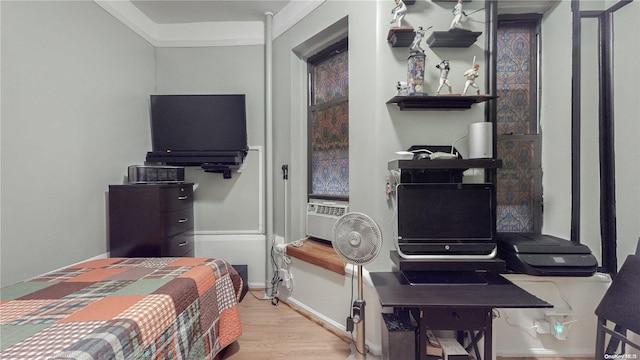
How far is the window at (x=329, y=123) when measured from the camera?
7.97ft

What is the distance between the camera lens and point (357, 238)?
60.4 inches

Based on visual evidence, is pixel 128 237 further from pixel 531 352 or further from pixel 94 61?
pixel 531 352

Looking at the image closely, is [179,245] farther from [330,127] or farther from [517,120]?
[517,120]

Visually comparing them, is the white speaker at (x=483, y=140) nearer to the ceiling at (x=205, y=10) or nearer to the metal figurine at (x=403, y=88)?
the metal figurine at (x=403, y=88)

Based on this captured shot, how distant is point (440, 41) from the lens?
1.76 m

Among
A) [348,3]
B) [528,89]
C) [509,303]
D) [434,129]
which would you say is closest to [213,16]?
[348,3]

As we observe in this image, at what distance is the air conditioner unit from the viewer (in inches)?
93.4

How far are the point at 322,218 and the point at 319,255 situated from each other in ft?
1.28

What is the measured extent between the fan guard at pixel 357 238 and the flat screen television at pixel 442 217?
20 centimetres

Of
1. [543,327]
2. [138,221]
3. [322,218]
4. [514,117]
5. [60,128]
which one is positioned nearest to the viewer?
[543,327]

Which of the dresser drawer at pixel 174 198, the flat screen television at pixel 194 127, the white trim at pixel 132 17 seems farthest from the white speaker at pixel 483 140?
the white trim at pixel 132 17

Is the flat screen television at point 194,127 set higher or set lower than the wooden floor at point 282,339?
higher

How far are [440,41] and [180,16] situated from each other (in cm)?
268

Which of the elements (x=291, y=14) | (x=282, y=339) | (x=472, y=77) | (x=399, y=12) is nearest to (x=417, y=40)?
(x=399, y=12)
